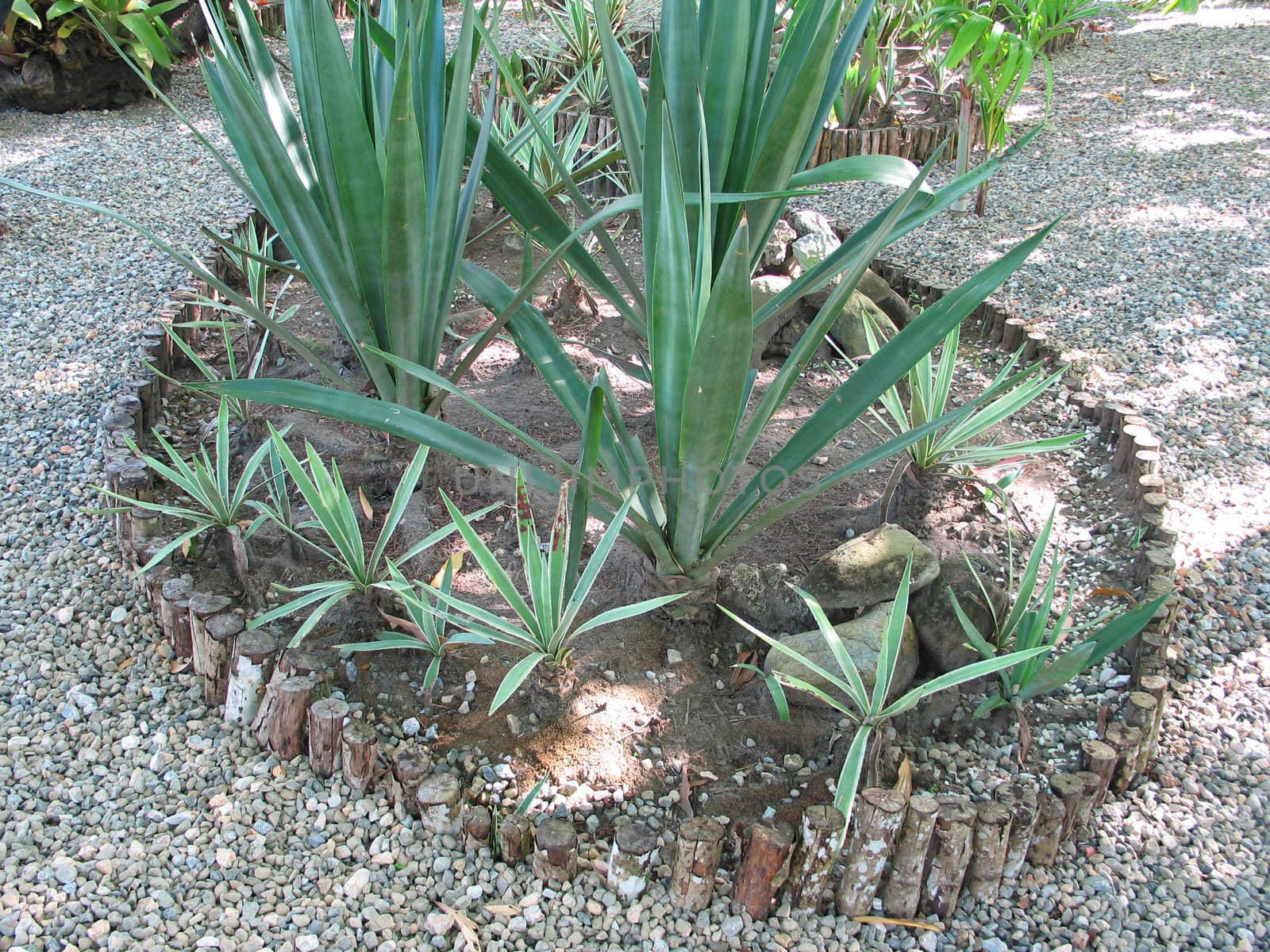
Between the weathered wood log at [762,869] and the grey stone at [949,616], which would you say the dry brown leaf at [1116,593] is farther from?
the weathered wood log at [762,869]

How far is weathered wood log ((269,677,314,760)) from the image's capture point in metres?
1.75

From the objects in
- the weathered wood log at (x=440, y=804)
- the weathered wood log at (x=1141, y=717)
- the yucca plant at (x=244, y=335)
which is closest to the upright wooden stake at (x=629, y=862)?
the weathered wood log at (x=440, y=804)

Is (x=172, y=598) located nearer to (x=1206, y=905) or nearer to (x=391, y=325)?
(x=391, y=325)

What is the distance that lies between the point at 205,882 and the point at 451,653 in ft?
1.88

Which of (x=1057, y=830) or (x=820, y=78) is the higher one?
(x=820, y=78)

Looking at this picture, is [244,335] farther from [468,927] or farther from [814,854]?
[814,854]

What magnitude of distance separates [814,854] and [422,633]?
82 cm

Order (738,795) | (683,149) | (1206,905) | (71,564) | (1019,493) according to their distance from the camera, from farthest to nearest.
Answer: (1019,493) < (71,564) < (683,149) < (738,795) < (1206,905)

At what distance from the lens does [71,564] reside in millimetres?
2232

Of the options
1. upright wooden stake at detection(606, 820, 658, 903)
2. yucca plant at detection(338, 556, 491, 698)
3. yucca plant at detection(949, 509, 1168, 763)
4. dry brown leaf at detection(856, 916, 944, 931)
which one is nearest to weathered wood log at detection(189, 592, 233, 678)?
yucca plant at detection(338, 556, 491, 698)

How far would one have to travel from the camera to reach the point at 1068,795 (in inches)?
63.1

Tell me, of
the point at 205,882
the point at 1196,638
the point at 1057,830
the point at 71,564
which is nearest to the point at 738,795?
the point at 1057,830

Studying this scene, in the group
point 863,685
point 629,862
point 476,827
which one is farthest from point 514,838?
point 863,685

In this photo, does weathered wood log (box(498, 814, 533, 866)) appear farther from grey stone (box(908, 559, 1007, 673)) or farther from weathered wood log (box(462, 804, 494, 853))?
grey stone (box(908, 559, 1007, 673))
